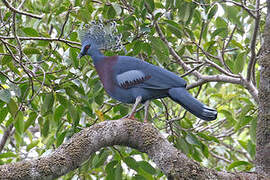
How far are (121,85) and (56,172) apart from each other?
4.03 feet

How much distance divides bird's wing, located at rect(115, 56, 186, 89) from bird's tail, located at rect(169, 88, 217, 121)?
0.21 ft

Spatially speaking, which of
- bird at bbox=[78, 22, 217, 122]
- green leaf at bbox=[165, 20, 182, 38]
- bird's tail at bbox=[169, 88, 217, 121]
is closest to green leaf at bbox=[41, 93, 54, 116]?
bird at bbox=[78, 22, 217, 122]

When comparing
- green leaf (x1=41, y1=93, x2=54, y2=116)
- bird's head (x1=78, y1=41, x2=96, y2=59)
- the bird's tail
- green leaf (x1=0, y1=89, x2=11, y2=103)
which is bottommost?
green leaf (x1=41, y1=93, x2=54, y2=116)

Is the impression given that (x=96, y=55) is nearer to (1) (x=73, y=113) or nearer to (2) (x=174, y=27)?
(1) (x=73, y=113)

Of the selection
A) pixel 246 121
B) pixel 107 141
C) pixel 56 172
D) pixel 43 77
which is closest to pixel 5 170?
pixel 56 172

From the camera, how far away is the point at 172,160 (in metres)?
2.61

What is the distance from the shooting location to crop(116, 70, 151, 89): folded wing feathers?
3.49m

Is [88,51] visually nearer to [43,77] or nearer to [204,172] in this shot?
[43,77]

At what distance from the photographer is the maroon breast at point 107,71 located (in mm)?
3555

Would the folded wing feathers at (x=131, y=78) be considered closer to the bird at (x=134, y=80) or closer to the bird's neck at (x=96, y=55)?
the bird at (x=134, y=80)

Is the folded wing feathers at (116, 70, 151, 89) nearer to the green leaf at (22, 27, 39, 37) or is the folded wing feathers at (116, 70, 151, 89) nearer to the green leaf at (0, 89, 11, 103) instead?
the green leaf at (0, 89, 11, 103)

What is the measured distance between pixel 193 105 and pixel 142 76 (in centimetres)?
52

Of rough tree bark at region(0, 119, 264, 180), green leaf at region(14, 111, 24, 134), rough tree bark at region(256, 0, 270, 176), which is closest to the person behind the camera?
rough tree bark at region(0, 119, 264, 180)

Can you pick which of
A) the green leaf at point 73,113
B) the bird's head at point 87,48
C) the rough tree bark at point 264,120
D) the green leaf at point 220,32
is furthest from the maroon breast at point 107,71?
the rough tree bark at point 264,120
